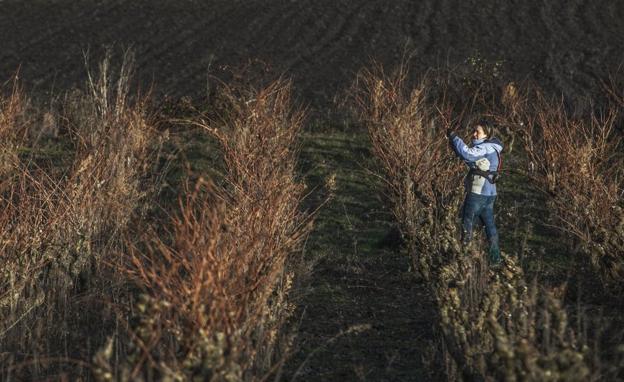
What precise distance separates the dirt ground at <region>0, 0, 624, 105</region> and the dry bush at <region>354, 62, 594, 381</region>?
33.9 feet

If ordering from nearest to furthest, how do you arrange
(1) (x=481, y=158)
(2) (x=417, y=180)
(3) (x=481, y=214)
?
1. (1) (x=481, y=158)
2. (3) (x=481, y=214)
3. (2) (x=417, y=180)

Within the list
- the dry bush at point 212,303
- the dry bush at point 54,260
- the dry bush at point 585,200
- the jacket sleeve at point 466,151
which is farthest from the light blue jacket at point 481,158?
the dry bush at point 54,260

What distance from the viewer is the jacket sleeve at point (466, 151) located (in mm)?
7293

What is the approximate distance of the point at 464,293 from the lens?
6.14 meters

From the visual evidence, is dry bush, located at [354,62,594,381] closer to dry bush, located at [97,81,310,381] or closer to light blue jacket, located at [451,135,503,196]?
light blue jacket, located at [451,135,503,196]

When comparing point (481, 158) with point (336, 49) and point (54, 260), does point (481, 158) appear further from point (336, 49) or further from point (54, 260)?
point (336, 49)

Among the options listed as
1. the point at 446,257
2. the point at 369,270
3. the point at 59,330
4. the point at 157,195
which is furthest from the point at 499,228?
the point at 59,330

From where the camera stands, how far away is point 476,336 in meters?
5.12

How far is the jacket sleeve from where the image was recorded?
7.29 meters

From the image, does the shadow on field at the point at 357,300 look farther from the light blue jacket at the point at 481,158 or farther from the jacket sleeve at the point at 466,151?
the jacket sleeve at the point at 466,151

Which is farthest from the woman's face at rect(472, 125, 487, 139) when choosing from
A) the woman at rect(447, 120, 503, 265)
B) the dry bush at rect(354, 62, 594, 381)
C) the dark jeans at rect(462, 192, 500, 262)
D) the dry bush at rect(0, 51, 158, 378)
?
the dry bush at rect(0, 51, 158, 378)

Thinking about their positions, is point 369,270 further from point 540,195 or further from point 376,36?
point 376,36

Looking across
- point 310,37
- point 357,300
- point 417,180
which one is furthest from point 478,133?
point 310,37

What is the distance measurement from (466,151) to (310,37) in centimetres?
1975
